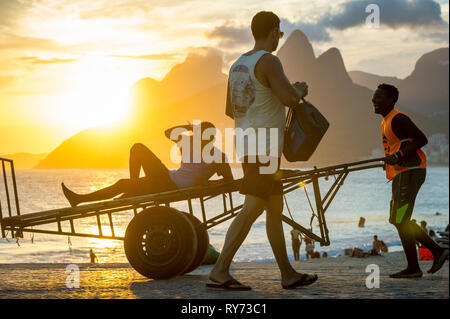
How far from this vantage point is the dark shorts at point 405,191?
700 cm

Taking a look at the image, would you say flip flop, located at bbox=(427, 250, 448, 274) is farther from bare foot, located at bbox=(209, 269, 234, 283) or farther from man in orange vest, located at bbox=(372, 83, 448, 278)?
bare foot, located at bbox=(209, 269, 234, 283)

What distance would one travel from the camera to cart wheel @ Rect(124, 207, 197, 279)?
6.78 meters

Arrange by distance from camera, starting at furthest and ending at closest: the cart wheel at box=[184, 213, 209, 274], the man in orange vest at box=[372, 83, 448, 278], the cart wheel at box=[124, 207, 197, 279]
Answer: the cart wheel at box=[184, 213, 209, 274] < the man in orange vest at box=[372, 83, 448, 278] < the cart wheel at box=[124, 207, 197, 279]

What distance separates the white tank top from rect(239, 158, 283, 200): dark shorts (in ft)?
0.44

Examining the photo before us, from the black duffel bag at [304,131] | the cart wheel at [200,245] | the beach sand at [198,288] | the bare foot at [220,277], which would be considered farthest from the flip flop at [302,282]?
the cart wheel at [200,245]

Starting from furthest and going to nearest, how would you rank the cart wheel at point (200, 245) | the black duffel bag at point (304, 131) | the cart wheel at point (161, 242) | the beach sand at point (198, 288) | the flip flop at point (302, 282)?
the cart wheel at point (200, 245)
the cart wheel at point (161, 242)
the flip flop at point (302, 282)
the black duffel bag at point (304, 131)
the beach sand at point (198, 288)

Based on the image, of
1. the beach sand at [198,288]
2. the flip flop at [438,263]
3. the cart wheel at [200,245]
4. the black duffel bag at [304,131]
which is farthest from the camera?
the cart wheel at [200,245]

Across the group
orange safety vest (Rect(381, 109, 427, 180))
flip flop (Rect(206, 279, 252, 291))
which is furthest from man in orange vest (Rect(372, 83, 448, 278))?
flip flop (Rect(206, 279, 252, 291))

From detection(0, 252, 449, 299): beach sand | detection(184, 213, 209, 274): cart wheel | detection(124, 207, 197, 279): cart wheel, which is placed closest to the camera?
detection(0, 252, 449, 299): beach sand

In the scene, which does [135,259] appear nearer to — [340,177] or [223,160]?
[223,160]

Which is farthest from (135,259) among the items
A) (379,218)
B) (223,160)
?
(379,218)

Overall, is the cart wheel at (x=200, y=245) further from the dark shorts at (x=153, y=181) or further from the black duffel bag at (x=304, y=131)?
the black duffel bag at (x=304, y=131)

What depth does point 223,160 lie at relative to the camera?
7.41 m

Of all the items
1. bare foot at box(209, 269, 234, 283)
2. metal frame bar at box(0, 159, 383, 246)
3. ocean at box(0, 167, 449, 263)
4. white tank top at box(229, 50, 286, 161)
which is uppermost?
white tank top at box(229, 50, 286, 161)
